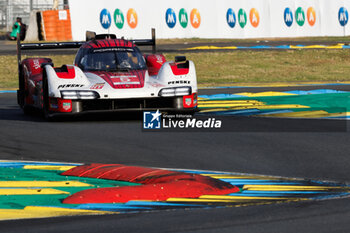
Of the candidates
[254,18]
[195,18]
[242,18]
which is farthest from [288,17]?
[195,18]

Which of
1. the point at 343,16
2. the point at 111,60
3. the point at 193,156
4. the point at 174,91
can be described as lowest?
the point at 193,156

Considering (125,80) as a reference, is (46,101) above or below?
below

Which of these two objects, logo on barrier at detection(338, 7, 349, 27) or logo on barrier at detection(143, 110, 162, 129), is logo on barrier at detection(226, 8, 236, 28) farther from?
logo on barrier at detection(143, 110, 162, 129)

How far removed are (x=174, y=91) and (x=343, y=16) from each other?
25.0 m

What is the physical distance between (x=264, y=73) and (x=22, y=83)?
32.2ft

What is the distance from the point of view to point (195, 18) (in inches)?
1238

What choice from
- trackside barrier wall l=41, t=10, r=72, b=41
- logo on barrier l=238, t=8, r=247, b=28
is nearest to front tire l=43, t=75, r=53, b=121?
trackside barrier wall l=41, t=10, r=72, b=41

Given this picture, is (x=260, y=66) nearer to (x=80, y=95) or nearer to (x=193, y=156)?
(x=80, y=95)

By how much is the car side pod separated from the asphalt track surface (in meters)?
0.51

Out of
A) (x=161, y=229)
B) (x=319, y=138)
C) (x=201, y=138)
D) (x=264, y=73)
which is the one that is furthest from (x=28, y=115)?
(x=264, y=73)

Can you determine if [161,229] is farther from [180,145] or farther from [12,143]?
[12,143]

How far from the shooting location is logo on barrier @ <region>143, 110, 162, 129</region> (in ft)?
34.8

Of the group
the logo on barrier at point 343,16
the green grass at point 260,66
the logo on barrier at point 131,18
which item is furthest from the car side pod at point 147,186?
the logo on barrier at point 343,16
